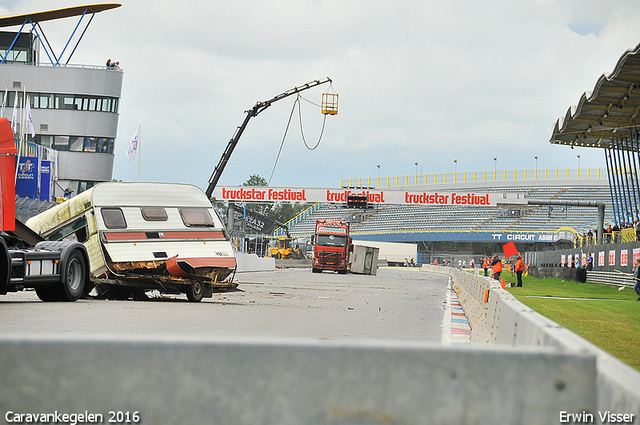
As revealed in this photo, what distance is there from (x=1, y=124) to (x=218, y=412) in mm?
10283

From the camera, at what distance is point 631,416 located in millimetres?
2131

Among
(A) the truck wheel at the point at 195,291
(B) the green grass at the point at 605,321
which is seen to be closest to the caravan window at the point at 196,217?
(A) the truck wheel at the point at 195,291

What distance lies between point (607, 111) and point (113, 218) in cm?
2940

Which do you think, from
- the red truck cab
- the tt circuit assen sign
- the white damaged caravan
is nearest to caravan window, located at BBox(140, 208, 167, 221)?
the white damaged caravan

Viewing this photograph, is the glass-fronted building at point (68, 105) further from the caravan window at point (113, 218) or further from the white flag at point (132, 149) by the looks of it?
the caravan window at point (113, 218)

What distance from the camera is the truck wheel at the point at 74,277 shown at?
14.0 meters

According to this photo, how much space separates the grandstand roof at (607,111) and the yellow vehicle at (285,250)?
116ft

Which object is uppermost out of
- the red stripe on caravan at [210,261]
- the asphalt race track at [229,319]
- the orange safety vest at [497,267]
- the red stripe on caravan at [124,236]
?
the red stripe on caravan at [124,236]

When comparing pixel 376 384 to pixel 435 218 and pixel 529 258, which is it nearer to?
pixel 529 258

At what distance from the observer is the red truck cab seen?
50688 mm

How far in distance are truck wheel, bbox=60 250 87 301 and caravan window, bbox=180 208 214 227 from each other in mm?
2242

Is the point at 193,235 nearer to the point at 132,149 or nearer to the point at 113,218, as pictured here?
the point at 113,218

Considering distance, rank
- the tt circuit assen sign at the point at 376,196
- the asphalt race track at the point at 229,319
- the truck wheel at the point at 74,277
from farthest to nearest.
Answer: the tt circuit assen sign at the point at 376,196
the truck wheel at the point at 74,277
the asphalt race track at the point at 229,319

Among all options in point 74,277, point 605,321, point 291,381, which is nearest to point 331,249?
point 74,277
